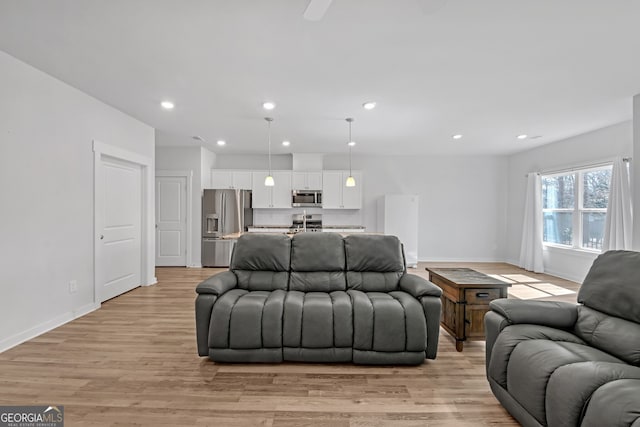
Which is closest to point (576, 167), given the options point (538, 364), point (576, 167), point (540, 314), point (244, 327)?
point (576, 167)

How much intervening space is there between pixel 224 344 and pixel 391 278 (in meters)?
1.63

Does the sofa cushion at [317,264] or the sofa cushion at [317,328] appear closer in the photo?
the sofa cushion at [317,328]

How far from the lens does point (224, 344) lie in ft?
8.24

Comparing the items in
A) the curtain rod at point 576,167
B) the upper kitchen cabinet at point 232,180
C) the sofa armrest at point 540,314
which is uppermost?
the curtain rod at point 576,167

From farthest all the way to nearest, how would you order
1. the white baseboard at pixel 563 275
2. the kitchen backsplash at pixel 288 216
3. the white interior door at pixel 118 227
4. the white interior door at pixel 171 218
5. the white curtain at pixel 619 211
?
the kitchen backsplash at pixel 288 216 < the white interior door at pixel 171 218 < the white baseboard at pixel 563 275 < the white curtain at pixel 619 211 < the white interior door at pixel 118 227

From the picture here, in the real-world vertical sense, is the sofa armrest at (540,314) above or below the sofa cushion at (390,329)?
above

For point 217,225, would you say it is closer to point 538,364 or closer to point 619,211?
point 538,364

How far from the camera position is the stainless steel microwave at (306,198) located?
7.13 m

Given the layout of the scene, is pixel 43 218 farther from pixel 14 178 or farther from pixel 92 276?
pixel 92 276

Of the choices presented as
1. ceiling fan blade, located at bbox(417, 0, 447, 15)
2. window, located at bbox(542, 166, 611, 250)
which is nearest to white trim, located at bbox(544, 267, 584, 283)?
window, located at bbox(542, 166, 611, 250)

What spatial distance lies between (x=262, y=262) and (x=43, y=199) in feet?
7.57

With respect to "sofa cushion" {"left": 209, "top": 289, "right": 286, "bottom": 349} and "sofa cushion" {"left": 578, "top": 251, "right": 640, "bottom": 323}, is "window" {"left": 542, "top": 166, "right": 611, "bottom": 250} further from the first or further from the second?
"sofa cushion" {"left": 209, "top": 289, "right": 286, "bottom": 349}

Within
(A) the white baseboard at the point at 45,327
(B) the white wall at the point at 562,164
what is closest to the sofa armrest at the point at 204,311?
(A) the white baseboard at the point at 45,327

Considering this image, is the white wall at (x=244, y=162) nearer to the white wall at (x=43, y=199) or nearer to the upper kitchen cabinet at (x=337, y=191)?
the upper kitchen cabinet at (x=337, y=191)
